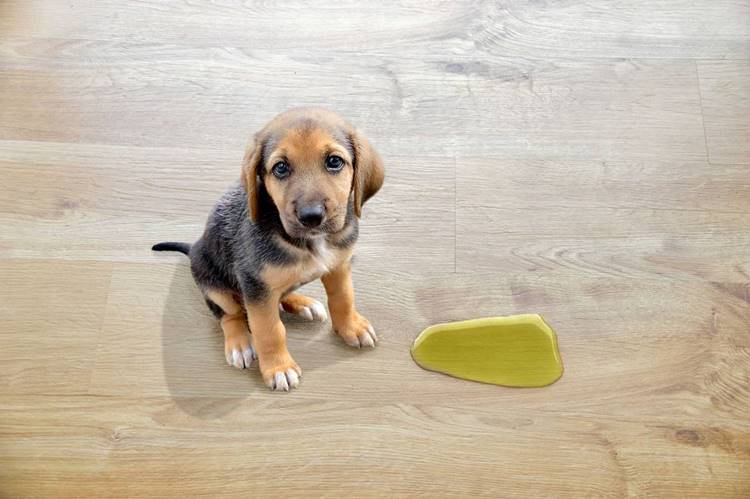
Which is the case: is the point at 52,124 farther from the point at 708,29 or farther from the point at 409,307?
the point at 708,29

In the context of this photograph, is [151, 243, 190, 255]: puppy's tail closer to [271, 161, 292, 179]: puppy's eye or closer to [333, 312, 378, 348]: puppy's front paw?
[333, 312, 378, 348]: puppy's front paw

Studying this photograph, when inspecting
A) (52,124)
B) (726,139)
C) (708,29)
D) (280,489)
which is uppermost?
(708,29)

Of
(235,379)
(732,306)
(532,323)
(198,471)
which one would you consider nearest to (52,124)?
(235,379)

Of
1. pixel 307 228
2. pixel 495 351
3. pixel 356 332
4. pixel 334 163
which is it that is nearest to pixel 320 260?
pixel 307 228

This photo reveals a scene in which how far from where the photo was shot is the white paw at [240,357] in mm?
2932

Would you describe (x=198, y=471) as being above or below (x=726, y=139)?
below

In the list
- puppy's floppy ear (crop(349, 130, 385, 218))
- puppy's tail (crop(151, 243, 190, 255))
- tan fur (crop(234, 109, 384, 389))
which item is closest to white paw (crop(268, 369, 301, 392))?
tan fur (crop(234, 109, 384, 389))

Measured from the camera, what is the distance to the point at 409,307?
3100 millimetres

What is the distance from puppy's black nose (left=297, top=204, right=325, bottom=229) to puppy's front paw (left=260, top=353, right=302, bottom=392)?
2.35ft

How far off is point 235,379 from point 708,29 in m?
2.63

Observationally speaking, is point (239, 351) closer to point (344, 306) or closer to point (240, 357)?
point (240, 357)

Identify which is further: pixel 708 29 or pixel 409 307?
pixel 708 29

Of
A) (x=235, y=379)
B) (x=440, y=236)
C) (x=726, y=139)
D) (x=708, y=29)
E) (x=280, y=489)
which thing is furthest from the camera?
(x=708, y=29)

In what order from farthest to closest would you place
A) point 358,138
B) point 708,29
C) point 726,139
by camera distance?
point 708,29, point 726,139, point 358,138
